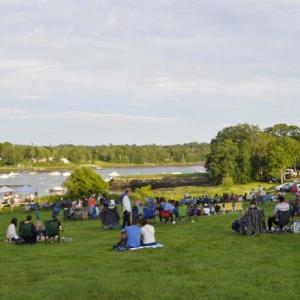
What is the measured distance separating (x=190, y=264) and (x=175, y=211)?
10.5 meters

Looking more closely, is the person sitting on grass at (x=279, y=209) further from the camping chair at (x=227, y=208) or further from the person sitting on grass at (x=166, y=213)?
the camping chair at (x=227, y=208)

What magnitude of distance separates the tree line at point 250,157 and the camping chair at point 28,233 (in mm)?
66254

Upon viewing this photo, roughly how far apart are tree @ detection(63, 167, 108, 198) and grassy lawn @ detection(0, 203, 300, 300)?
26.6m

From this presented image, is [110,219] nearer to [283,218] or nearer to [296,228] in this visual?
[283,218]

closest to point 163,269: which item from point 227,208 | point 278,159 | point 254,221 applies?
point 254,221

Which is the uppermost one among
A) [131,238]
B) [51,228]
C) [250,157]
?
[250,157]

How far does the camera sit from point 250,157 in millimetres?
89562

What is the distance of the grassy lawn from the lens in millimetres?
9789

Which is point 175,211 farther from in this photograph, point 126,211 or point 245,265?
point 245,265

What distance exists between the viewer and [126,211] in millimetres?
19312

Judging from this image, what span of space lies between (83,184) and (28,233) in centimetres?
2719

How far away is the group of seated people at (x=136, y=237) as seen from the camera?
14812mm

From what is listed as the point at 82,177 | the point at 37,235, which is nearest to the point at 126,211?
the point at 37,235

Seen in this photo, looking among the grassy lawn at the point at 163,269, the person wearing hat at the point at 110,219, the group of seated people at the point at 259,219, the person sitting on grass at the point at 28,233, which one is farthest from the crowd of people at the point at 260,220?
the person sitting on grass at the point at 28,233
